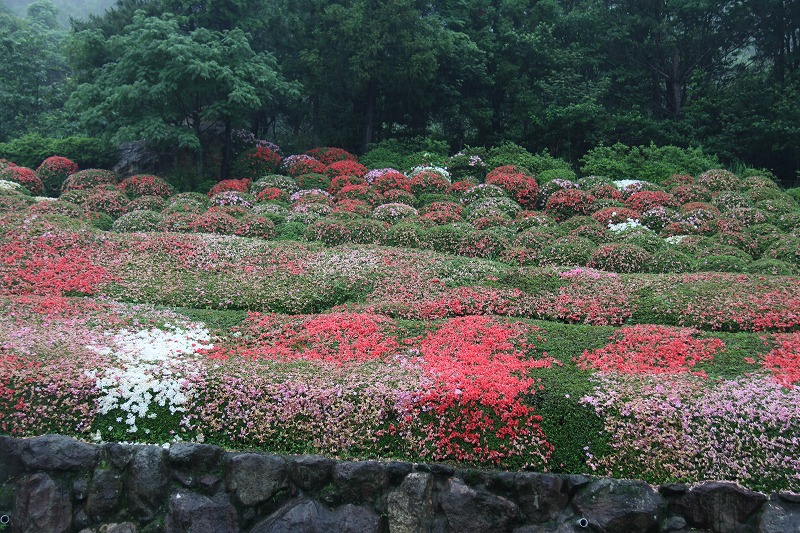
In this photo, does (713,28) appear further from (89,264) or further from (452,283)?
(89,264)

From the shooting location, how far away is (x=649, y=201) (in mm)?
14852

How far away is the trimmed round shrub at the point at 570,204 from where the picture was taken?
15039 millimetres

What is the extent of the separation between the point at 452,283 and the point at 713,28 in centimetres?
1888

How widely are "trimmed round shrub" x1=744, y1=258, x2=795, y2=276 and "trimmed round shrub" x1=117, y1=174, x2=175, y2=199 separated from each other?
1354 cm

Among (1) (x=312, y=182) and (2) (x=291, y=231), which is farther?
(1) (x=312, y=182)

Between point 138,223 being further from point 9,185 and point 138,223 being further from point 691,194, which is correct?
point 691,194

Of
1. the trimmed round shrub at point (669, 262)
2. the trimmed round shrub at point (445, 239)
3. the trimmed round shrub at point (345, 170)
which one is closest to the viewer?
the trimmed round shrub at point (669, 262)

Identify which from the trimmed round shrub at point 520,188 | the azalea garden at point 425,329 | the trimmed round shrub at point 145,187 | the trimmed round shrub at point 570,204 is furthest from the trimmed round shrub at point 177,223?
the trimmed round shrub at point 570,204

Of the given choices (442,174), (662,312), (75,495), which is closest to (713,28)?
(442,174)

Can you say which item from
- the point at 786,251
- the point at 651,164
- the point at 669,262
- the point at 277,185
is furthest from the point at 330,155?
the point at 786,251

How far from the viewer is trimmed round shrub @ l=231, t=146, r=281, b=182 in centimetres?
1952

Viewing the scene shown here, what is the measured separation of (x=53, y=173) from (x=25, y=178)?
3.36 feet

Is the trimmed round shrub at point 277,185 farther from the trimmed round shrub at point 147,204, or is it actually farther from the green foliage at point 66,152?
the green foliage at point 66,152

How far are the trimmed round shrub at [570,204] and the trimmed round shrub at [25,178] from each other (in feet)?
44.9
